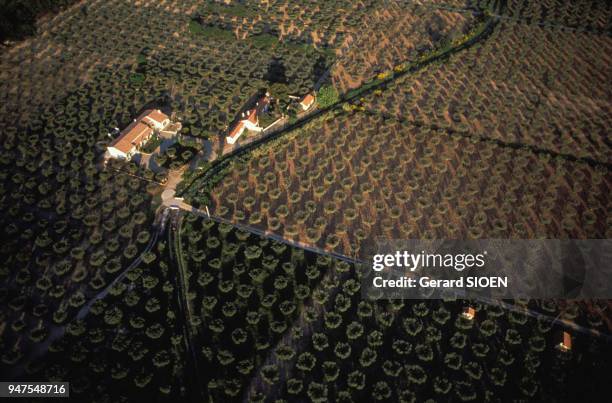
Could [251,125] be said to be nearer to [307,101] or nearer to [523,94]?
[307,101]

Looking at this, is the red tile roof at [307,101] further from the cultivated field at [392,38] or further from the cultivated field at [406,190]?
the cultivated field at [392,38]

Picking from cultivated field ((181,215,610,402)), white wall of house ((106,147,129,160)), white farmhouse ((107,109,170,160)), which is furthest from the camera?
white farmhouse ((107,109,170,160))

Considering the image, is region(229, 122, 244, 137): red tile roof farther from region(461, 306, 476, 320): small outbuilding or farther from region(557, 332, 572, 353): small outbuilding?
region(557, 332, 572, 353): small outbuilding

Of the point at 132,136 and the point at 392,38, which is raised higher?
the point at 132,136

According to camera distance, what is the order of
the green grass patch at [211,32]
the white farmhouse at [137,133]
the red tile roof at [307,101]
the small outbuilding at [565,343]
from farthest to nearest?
the green grass patch at [211,32], the red tile roof at [307,101], the white farmhouse at [137,133], the small outbuilding at [565,343]

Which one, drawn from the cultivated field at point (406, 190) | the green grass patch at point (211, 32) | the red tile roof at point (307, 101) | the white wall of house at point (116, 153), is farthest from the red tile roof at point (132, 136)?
the green grass patch at point (211, 32)

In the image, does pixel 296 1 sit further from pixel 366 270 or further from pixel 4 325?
pixel 4 325

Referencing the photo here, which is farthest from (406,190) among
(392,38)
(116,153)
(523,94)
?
(392,38)

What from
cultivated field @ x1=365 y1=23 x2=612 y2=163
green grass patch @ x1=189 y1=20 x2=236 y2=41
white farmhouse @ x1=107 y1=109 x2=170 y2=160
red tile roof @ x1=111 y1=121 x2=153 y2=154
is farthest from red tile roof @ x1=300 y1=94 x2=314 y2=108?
green grass patch @ x1=189 y1=20 x2=236 y2=41

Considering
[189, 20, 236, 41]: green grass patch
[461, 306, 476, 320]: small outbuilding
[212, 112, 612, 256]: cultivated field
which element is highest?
[189, 20, 236, 41]: green grass patch

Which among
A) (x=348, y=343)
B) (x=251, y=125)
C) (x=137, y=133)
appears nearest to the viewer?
(x=348, y=343)

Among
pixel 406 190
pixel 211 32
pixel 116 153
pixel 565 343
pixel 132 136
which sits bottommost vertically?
pixel 565 343
